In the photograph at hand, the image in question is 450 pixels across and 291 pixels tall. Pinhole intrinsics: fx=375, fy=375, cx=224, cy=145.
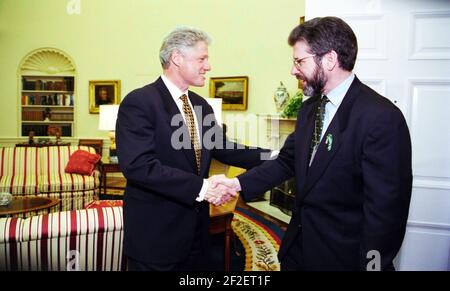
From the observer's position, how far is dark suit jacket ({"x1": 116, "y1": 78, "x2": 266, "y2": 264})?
1693 mm

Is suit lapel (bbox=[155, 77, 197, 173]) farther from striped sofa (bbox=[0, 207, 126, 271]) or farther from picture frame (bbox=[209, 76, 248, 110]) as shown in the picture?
picture frame (bbox=[209, 76, 248, 110])

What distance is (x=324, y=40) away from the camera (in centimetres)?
158

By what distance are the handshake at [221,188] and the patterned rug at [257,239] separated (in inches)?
58.9

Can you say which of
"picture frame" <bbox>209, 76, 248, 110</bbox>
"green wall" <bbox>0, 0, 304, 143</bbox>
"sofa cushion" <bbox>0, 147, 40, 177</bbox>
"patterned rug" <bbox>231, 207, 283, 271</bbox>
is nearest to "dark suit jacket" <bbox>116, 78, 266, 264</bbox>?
"patterned rug" <bbox>231, 207, 283, 271</bbox>

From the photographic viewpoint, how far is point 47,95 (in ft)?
27.0

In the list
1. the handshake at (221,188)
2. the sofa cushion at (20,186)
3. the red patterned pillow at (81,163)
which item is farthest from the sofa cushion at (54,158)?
the handshake at (221,188)

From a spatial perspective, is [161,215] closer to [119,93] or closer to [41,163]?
[41,163]

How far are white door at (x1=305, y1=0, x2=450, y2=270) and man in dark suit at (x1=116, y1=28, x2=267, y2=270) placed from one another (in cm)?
88

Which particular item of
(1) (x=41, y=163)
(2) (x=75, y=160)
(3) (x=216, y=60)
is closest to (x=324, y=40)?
(2) (x=75, y=160)

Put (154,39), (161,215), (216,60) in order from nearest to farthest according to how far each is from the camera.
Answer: (161,215) → (216,60) → (154,39)

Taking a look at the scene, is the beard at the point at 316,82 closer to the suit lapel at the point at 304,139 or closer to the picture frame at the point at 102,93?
the suit lapel at the point at 304,139

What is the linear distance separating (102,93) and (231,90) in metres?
2.90

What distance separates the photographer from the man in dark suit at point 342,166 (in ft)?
4.49

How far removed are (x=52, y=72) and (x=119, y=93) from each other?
164cm
